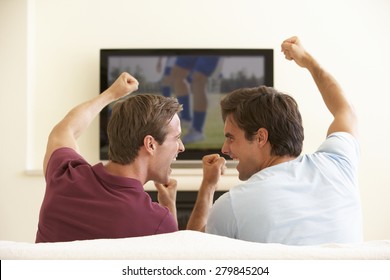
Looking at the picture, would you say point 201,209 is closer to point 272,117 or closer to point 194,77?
point 272,117

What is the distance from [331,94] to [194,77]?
3.24m

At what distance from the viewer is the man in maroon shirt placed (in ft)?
4.01

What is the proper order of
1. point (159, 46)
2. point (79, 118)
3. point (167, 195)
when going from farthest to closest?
point (159, 46) < point (79, 118) < point (167, 195)

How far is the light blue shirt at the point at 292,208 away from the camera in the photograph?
4.02 feet

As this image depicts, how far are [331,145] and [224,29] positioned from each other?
3498mm

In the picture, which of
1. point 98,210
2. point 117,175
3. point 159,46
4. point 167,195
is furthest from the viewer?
point 159,46

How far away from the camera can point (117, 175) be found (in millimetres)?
1372

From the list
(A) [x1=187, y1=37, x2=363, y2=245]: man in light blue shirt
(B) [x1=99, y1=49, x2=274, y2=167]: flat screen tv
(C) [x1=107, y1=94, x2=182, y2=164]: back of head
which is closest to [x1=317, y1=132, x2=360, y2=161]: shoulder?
(A) [x1=187, y1=37, x2=363, y2=245]: man in light blue shirt

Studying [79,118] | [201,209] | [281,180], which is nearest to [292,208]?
[281,180]

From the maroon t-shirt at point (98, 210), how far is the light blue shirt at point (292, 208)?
0.45ft

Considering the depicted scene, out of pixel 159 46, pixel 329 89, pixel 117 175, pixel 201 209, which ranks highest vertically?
pixel 159 46

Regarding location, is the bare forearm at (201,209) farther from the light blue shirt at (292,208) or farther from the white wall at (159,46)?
the white wall at (159,46)

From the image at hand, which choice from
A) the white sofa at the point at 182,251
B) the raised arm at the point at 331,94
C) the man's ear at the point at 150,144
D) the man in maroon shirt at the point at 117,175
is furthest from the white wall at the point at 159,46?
the white sofa at the point at 182,251

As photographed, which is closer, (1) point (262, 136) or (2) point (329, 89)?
(1) point (262, 136)
